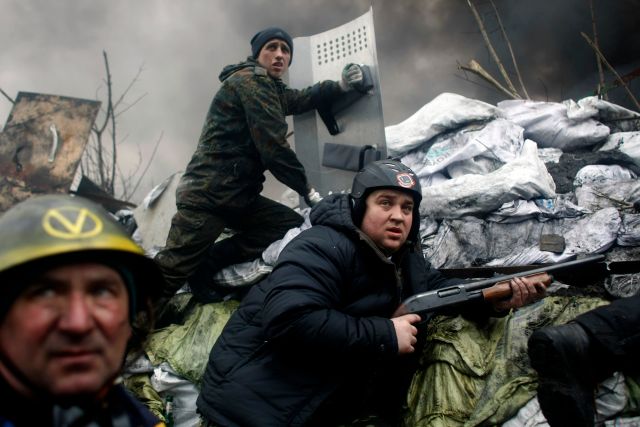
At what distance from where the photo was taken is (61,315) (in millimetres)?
892

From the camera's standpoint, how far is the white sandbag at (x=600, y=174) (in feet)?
10.9

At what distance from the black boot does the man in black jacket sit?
47cm

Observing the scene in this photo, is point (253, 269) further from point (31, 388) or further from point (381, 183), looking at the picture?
point (31, 388)

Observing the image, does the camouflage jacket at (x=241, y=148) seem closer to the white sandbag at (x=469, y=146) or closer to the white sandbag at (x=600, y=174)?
the white sandbag at (x=469, y=146)

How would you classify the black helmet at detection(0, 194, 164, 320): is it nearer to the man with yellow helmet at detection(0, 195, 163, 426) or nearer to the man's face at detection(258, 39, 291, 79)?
the man with yellow helmet at detection(0, 195, 163, 426)

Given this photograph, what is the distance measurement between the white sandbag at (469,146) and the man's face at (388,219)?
4.64 ft

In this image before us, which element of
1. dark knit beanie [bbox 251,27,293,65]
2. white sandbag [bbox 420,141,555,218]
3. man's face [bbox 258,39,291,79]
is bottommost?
white sandbag [bbox 420,141,555,218]

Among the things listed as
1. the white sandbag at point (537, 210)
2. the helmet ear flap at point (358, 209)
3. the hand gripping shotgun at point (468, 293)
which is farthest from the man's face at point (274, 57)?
the hand gripping shotgun at point (468, 293)

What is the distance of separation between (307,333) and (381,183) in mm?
798

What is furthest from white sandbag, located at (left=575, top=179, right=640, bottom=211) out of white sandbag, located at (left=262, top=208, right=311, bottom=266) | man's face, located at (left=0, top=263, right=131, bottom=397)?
man's face, located at (left=0, top=263, right=131, bottom=397)

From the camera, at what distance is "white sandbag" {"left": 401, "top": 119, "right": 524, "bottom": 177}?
3.47 metres

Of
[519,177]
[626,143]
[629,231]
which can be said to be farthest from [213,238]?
[626,143]

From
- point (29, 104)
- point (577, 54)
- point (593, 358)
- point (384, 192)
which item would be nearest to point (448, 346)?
point (593, 358)

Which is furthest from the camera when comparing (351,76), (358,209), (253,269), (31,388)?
(351,76)
